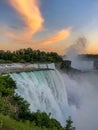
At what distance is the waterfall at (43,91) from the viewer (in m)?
24.5

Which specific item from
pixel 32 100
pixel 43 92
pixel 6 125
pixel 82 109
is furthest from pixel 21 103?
pixel 82 109

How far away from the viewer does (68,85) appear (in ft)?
162

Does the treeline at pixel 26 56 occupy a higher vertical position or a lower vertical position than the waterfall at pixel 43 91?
higher

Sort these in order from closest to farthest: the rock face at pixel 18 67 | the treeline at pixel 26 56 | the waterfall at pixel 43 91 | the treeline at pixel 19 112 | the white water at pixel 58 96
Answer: the treeline at pixel 19 112, the waterfall at pixel 43 91, the white water at pixel 58 96, the rock face at pixel 18 67, the treeline at pixel 26 56

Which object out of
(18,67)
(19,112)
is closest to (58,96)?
(18,67)

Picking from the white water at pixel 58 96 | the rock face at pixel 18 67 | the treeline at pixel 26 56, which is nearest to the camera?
the white water at pixel 58 96

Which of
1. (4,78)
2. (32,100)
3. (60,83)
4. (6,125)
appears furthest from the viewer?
(60,83)

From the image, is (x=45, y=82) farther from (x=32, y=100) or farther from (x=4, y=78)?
(x=4, y=78)

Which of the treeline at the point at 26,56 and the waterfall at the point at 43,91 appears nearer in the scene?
the waterfall at the point at 43,91

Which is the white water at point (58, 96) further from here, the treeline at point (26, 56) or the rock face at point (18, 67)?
the treeline at point (26, 56)

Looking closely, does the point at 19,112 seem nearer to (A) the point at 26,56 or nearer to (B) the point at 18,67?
(B) the point at 18,67

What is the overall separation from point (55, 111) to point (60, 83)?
26.8 ft

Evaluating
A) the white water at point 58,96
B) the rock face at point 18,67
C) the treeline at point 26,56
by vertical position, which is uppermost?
the treeline at point 26,56

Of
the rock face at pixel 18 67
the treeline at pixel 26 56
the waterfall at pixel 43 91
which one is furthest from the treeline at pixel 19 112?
the treeline at pixel 26 56
